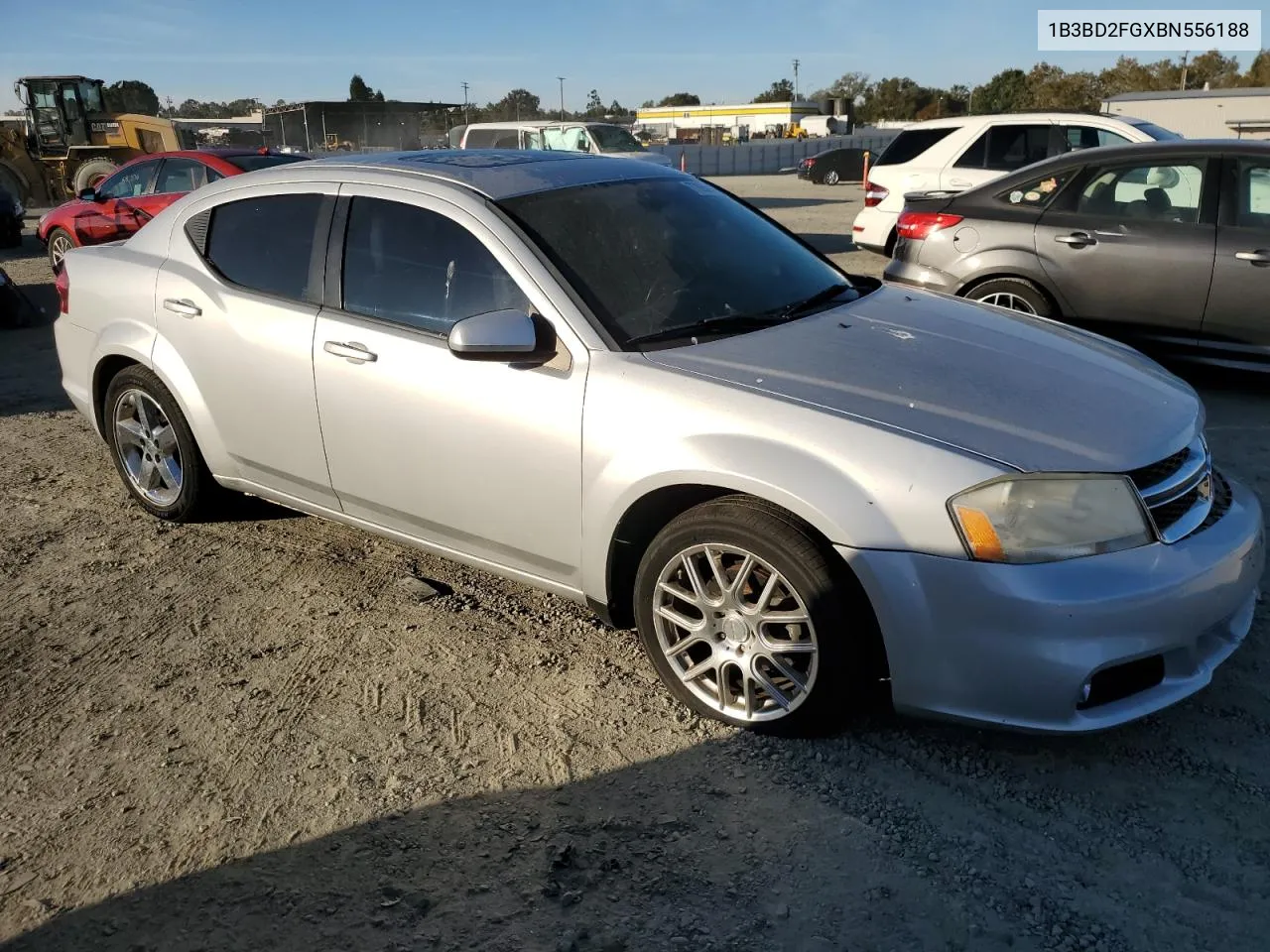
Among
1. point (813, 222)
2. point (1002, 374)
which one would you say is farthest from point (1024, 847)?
point (813, 222)

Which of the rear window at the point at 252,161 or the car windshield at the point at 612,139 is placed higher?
the car windshield at the point at 612,139

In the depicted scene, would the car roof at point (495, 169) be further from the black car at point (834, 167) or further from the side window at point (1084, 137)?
the black car at point (834, 167)

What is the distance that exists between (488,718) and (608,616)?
512 millimetres

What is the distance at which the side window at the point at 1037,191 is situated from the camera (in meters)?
6.66

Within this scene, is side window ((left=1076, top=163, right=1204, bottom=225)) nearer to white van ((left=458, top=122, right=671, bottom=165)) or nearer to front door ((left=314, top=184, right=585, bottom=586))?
front door ((left=314, top=184, right=585, bottom=586))

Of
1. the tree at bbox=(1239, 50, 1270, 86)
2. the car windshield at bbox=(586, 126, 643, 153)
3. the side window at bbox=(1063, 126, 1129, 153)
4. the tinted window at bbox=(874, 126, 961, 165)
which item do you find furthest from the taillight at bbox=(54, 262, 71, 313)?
the tree at bbox=(1239, 50, 1270, 86)

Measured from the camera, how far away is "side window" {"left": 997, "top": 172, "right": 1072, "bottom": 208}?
6664 mm

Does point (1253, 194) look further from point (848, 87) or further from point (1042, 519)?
point (848, 87)

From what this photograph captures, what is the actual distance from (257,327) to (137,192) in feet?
31.6

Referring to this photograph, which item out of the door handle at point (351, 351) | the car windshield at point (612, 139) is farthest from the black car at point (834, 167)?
the door handle at point (351, 351)

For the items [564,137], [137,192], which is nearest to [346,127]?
[564,137]

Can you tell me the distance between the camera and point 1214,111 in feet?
96.8

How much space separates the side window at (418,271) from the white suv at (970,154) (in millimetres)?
7748

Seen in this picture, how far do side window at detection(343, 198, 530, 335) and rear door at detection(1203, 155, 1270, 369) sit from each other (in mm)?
4711
